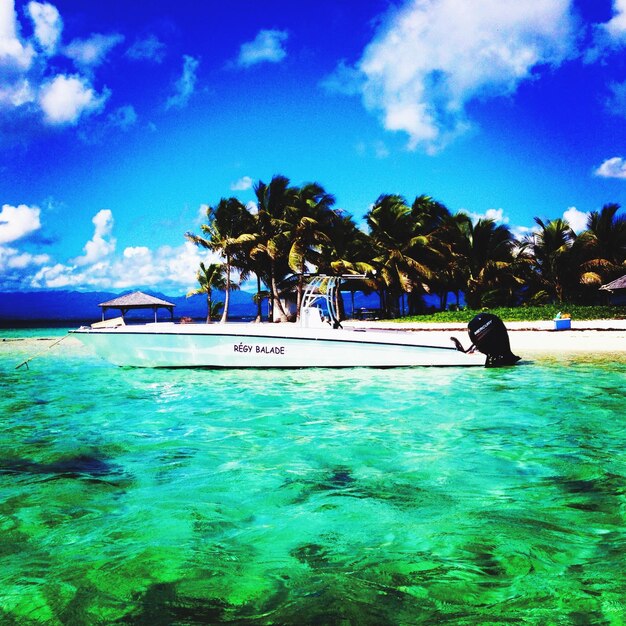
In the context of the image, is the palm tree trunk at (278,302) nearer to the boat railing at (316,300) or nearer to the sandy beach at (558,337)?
the sandy beach at (558,337)

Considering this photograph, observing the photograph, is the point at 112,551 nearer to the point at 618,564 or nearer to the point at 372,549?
the point at 372,549

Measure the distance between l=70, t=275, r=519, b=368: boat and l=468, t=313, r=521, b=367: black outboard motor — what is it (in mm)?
23

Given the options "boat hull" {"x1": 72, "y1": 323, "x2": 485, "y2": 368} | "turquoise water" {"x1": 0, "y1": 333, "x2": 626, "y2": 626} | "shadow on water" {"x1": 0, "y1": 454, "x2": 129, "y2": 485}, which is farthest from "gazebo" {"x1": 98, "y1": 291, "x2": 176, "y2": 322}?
"shadow on water" {"x1": 0, "y1": 454, "x2": 129, "y2": 485}

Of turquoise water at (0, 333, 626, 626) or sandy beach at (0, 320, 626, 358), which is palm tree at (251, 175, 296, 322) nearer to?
sandy beach at (0, 320, 626, 358)

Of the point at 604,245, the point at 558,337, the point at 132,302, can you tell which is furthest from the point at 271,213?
the point at 604,245

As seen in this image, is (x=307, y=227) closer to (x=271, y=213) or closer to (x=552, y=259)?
(x=271, y=213)

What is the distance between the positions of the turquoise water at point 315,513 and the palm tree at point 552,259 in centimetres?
2801

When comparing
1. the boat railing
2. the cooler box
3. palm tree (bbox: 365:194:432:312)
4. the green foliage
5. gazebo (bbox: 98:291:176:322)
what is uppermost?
palm tree (bbox: 365:194:432:312)

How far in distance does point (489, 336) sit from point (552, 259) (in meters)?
25.2

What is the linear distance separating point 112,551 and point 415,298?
36.5 meters

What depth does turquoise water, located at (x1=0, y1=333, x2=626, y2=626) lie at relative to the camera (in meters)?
2.49

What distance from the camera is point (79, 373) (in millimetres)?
12898

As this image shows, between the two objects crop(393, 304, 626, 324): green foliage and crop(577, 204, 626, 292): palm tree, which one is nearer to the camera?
crop(393, 304, 626, 324): green foliage

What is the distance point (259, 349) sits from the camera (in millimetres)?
11102
